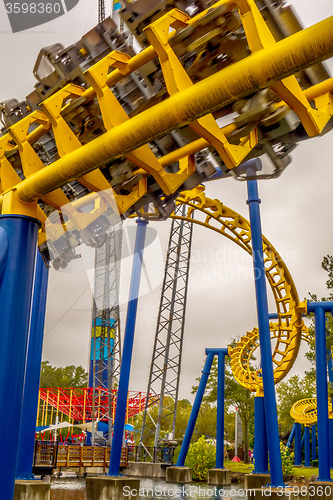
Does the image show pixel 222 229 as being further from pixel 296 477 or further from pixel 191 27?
pixel 191 27

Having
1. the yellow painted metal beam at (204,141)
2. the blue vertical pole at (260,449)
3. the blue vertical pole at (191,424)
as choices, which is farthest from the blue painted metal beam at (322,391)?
the yellow painted metal beam at (204,141)

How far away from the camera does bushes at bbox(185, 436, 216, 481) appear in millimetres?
17188

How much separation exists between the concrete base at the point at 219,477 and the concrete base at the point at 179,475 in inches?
27.4

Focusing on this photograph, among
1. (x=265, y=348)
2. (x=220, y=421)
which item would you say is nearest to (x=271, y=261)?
(x=265, y=348)

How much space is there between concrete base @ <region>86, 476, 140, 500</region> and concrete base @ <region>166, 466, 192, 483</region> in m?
7.15

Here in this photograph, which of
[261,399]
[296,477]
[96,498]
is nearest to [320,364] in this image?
[261,399]

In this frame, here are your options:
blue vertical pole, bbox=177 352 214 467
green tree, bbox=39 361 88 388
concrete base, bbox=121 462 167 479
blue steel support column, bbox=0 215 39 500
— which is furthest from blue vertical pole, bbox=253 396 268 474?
green tree, bbox=39 361 88 388

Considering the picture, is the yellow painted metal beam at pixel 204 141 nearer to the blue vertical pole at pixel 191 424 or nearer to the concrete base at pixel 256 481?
the concrete base at pixel 256 481

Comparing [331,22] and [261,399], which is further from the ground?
[331,22]

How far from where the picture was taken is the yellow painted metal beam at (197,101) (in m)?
1.90

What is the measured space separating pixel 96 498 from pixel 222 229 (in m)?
7.21

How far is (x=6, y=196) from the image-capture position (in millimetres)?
3014

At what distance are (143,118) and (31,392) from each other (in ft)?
19.4

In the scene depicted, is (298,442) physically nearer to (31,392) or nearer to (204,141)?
(31,392)
